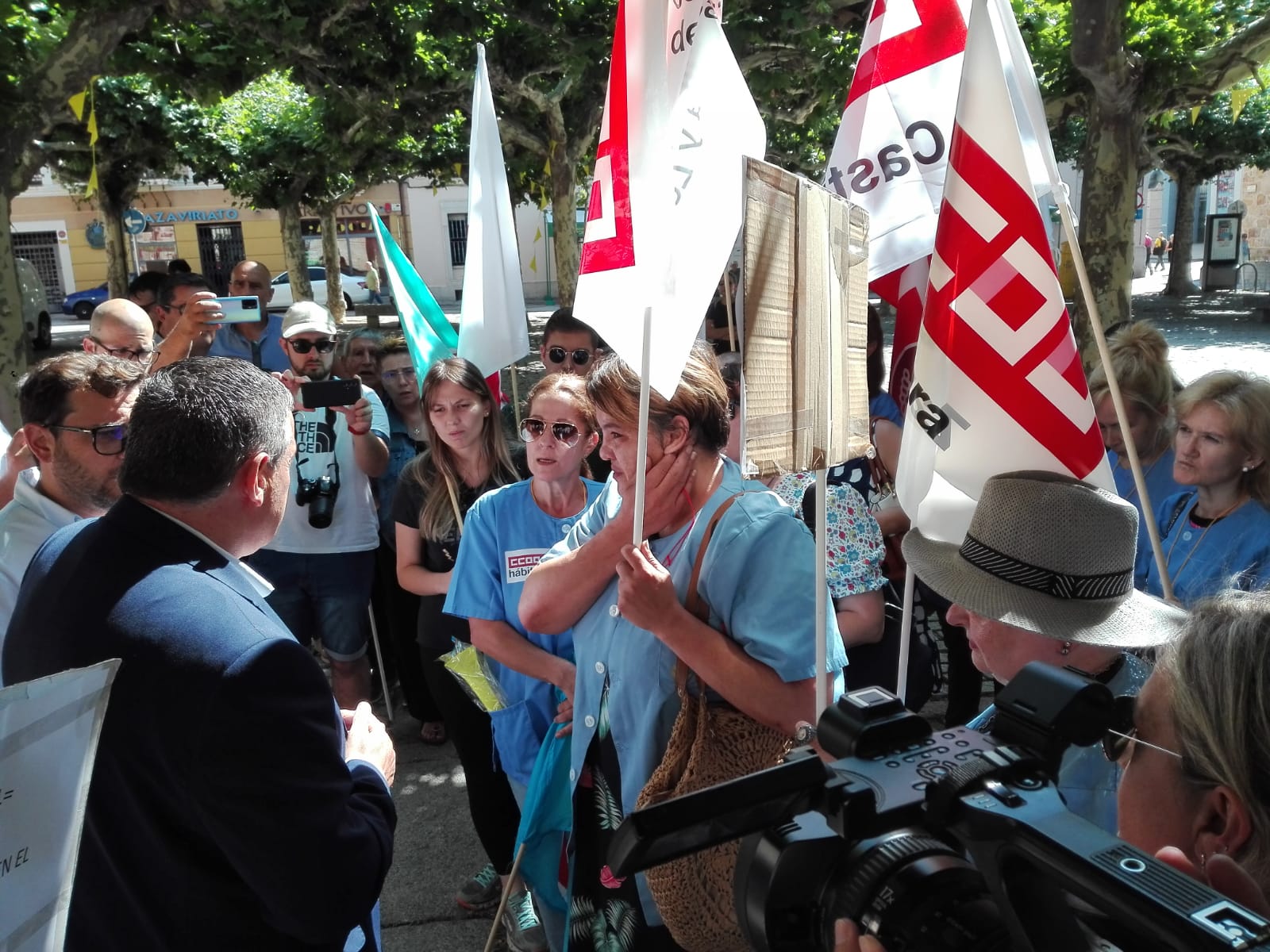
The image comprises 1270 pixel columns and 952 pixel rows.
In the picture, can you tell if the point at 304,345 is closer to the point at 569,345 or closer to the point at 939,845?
the point at 569,345

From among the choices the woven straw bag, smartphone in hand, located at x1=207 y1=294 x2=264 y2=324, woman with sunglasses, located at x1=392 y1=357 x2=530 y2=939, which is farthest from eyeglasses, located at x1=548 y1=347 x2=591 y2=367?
the woven straw bag

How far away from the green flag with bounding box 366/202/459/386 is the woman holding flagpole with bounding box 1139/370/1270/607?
9.06 ft

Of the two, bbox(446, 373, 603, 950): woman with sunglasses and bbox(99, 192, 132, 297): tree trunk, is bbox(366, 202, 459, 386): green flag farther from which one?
bbox(99, 192, 132, 297): tree trunk

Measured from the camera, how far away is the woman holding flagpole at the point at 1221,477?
274 centimetres

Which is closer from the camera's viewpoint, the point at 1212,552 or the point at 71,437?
the point at 71,437

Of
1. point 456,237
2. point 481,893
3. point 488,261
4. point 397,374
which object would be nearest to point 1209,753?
point 481,893

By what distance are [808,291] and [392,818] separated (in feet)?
4.06

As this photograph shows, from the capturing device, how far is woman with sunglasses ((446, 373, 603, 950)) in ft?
8.43

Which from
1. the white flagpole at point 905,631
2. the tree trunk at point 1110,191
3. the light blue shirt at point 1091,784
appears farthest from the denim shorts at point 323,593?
the tree trunk at point 1110,191

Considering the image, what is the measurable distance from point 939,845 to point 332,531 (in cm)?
341

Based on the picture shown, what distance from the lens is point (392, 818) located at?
5.72 feet

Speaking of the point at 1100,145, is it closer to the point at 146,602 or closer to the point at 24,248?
the point at 146,602

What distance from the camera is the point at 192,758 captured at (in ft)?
4.68

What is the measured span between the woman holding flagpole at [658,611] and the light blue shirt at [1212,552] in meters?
1.27
